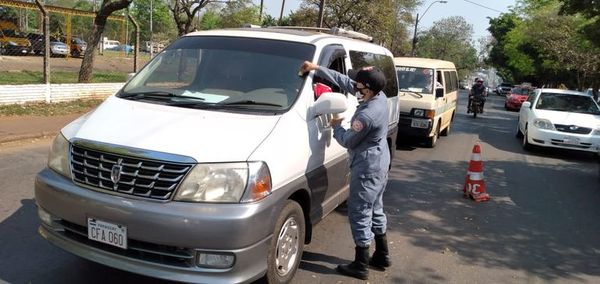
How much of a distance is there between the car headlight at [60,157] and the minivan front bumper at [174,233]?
0.48 ft

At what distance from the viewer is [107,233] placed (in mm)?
3293

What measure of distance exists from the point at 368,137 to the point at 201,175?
4.80ft

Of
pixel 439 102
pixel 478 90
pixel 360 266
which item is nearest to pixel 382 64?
pixel 360 266

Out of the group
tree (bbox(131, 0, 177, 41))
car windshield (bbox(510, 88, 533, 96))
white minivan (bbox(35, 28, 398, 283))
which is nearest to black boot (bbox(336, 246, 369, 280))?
white minivan (bbox(35, 28, 398, 283))

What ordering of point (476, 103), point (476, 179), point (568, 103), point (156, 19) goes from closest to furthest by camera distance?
1. point (476, 179)
2. point (568, 103)
3. point (476, 103)
4. point (156, 19)

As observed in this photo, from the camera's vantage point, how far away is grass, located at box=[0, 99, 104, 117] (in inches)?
408

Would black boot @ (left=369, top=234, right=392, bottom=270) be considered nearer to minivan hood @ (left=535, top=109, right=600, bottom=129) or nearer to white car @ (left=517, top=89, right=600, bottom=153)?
white car @ (left=517, top=89, right=600, bottom=153)

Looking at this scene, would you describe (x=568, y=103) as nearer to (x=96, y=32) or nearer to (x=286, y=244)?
(x=286, y=244)

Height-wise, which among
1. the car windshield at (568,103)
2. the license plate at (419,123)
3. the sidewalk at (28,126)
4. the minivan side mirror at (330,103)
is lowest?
the sidewalk at (28,126)

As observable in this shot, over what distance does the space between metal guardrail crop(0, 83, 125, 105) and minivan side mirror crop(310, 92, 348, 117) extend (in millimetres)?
8920

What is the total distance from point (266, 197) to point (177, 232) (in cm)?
61

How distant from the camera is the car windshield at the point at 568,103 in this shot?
1216 centimetres

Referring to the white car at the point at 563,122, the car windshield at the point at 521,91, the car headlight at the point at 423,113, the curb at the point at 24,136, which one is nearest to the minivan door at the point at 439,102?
the car headlight at the point at 423,113

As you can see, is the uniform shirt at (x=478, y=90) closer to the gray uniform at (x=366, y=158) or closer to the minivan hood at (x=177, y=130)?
the gray uniform at (x=366, y=158)
